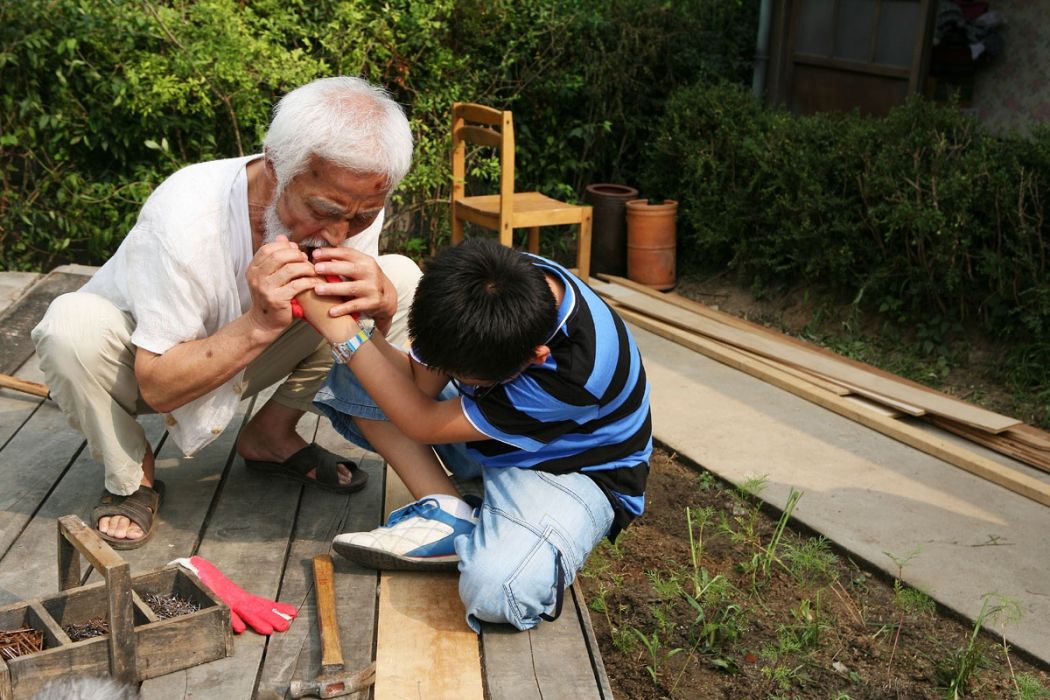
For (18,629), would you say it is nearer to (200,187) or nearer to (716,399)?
(200,187)

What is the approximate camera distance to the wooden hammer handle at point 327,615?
6.77ft

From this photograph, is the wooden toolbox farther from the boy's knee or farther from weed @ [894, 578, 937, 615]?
weed @ [894, 578, 937, 615]

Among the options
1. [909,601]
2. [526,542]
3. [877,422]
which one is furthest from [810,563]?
[877,422]

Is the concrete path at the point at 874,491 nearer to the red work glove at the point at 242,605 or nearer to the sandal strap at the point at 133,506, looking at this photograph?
the red work glove at the point at 242,605

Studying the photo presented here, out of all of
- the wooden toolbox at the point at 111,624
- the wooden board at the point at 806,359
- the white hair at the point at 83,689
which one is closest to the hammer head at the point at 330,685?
the wooden toolbox at the point at 111,624

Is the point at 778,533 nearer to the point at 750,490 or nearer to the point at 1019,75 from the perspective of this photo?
the point at 750,490

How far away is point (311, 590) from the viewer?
239 centimetres

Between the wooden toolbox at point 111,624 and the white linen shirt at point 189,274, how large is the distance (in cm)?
46

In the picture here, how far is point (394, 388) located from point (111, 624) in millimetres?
760

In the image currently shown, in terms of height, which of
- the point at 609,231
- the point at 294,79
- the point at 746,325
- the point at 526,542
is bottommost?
the point at 746,325

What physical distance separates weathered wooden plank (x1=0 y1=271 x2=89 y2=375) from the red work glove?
179 cm

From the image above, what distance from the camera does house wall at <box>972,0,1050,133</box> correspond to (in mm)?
5930

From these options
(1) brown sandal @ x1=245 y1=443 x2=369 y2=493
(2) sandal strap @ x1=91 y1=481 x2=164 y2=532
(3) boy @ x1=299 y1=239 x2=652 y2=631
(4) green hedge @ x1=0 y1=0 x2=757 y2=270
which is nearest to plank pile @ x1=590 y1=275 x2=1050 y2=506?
(4) green hedge @ x1=0 y1=0 x2=757 y2=270

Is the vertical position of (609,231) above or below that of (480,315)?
below
